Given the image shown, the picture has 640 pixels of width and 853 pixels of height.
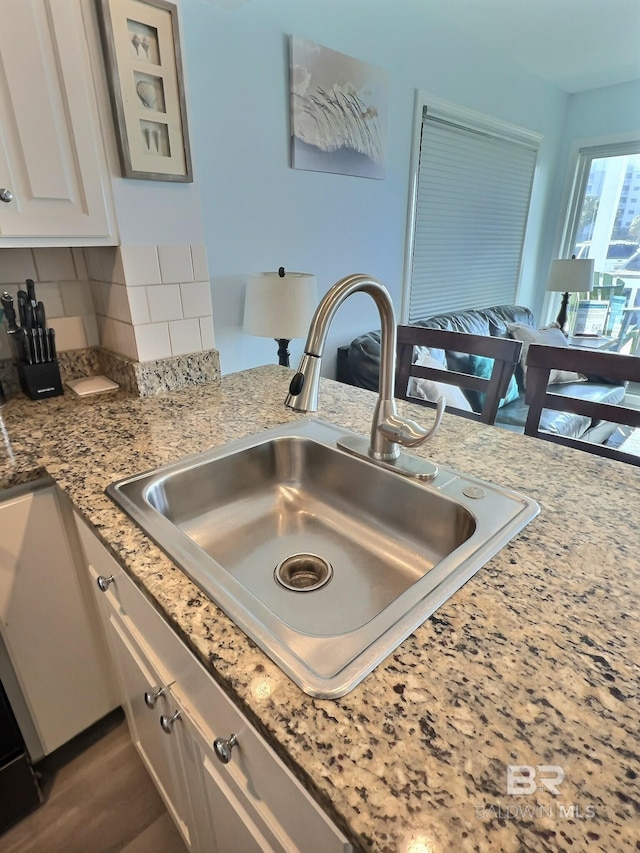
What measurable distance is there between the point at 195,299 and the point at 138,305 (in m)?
0.18

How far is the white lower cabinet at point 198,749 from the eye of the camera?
0.50 metres

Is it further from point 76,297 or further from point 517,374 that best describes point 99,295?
point 517,374

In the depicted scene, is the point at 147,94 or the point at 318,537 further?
the point at 147,94

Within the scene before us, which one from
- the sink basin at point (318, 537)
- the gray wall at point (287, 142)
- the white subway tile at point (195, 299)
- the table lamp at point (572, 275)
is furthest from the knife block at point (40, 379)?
the table lamp at point (572, 275)

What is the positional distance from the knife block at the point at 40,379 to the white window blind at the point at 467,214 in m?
2.32

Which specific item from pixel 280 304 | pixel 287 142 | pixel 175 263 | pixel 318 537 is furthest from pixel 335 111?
pixel 318 537

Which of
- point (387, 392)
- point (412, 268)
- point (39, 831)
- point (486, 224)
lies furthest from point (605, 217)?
point (39, 831)

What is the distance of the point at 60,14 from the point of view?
1.00m

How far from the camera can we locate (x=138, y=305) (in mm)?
1293

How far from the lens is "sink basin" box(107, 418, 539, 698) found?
552 mm

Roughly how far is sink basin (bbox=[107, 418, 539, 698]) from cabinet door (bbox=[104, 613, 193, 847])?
22 centimetres

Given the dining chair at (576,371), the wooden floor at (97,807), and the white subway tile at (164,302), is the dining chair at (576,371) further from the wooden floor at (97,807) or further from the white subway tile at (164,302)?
the wooden floor at (97,807)

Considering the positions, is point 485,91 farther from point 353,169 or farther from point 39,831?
point 39,831

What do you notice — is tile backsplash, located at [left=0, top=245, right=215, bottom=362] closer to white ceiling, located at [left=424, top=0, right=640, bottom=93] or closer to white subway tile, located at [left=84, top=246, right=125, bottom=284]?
white subway tile, located at [left=84, top=246, right=125, bottom=284]
